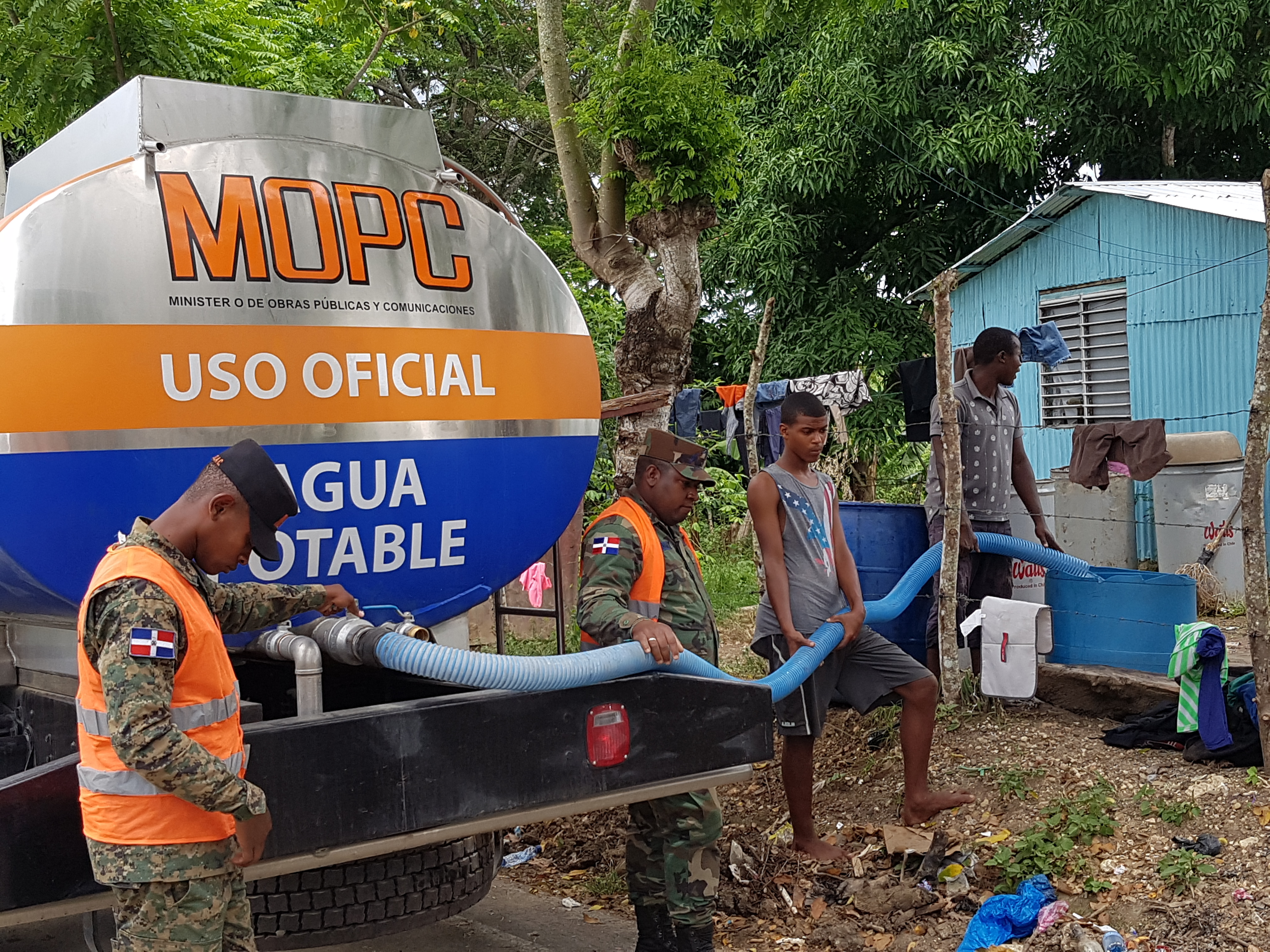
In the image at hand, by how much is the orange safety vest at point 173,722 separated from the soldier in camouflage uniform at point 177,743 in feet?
0.06

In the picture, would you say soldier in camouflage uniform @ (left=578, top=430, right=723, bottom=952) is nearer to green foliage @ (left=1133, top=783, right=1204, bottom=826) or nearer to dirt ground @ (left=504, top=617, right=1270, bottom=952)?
dirt ground @ (left=504, top=617, right=1270, bottom=952)

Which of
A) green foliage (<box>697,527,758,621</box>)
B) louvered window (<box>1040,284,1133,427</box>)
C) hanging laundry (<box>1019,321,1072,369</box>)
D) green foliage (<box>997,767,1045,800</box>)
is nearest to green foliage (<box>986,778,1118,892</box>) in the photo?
green foliage (<box>997,767,1045,800</box>)

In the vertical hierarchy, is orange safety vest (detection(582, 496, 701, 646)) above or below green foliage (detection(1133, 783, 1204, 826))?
above

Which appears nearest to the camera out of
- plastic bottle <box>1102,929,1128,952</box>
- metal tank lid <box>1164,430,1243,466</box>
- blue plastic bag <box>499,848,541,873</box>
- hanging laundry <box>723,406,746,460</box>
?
plastic bottle <box>1102,929,1128,952</box>

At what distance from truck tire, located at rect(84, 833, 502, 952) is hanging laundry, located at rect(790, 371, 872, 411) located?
545cm

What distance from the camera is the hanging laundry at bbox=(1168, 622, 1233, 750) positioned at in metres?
4.71

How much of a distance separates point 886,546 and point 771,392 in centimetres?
280

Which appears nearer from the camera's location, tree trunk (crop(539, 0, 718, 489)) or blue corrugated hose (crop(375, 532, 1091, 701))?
blue corrugated hose (crop(375, 532, 1091, 701))

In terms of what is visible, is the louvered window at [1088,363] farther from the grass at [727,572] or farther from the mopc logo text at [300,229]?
the mopc logo text at [300,229]

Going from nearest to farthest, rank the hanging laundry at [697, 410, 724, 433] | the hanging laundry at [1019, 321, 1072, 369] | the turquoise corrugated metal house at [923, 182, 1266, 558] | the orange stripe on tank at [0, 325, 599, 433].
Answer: the orange stripe on tank at [0, 325, 599, 433]
the hanging laundry at [1019, 321, 1072, 369]
the hanging laundry at [697, 410, 724, 433]
the turquoise corrugated metal house at [923, 182, 1266, 558]

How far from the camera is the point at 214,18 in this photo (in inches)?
277

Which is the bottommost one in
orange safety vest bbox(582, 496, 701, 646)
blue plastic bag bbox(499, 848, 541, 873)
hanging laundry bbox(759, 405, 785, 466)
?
blue plastic bag bbox(499, 848, 541, 873)

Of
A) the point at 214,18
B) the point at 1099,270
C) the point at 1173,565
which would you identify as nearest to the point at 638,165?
the point at 214,18

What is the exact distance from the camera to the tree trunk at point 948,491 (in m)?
5.53
